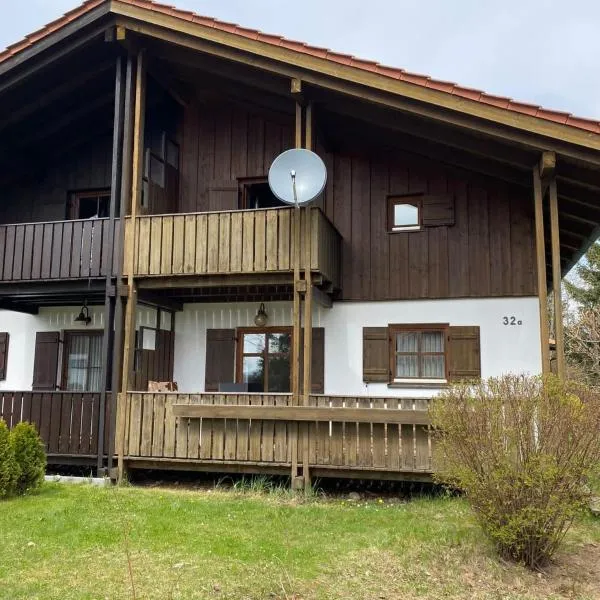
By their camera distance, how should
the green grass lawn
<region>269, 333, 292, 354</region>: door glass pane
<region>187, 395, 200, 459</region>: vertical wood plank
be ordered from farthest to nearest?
<region>269, 333, 292, 354</region>: door glass pane
<region>187, 395, 200, 459</region>: vertical wood plank
the green grass lawn

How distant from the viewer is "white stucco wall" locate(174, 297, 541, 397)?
950 cm

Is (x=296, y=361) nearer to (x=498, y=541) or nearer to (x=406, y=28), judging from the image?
(x=498, y=541)

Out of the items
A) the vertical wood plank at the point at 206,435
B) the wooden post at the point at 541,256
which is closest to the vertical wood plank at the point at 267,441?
the vertical wood plank at the point at 206,435

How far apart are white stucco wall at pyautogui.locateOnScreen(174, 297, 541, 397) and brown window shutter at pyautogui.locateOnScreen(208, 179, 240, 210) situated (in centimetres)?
176

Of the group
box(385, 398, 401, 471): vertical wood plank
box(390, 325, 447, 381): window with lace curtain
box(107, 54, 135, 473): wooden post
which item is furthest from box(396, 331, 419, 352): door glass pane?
box(107, 54, 135, 473): wooden post

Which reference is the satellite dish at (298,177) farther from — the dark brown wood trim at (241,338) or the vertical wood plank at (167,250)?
the dark brown wood trim at (241,338)

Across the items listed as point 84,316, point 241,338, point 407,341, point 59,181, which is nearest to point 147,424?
point 241,338

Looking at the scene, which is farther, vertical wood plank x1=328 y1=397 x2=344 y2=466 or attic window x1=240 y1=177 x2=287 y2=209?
attic window x1=240 y1=177 x2=287 y2=209

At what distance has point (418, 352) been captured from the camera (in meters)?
9.90

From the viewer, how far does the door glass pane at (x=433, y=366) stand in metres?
9.75

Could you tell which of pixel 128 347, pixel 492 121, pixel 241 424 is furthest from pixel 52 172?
pixel 492 121

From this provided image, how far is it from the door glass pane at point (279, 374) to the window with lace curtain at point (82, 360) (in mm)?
3419

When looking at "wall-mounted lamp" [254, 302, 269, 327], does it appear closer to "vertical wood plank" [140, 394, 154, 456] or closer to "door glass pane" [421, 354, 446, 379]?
"vertical wood plank" [140, 394, 154, 456]

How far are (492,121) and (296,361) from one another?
4.06 metres
